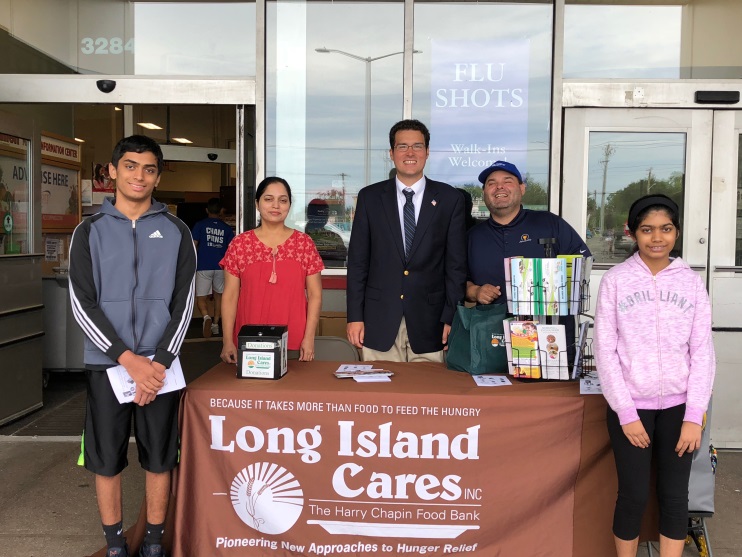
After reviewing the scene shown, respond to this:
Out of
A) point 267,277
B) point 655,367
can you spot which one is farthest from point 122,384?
point 655,367

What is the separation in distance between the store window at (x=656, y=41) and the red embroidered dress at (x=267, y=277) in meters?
2.51

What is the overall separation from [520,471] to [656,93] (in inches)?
116

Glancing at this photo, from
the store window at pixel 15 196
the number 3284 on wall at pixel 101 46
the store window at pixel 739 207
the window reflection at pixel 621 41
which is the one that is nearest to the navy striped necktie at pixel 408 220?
the window reflection at pixel 621 41

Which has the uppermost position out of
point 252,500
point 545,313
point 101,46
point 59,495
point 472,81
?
point 101,46

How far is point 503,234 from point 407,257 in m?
0.47

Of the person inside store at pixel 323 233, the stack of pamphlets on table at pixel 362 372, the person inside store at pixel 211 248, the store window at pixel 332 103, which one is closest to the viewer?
the stack of pamphlets on table at pixel 362 372

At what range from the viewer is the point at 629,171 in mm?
4602

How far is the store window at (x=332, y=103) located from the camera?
498 centimetres

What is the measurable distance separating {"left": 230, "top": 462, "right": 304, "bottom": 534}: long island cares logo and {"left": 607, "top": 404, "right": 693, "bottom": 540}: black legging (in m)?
1.20

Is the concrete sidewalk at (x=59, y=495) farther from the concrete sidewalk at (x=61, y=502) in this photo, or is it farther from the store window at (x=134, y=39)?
the store window at (x=134, y=39)

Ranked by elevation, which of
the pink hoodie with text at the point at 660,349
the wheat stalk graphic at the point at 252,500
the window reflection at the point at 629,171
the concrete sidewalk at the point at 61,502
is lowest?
the concrete sidewalk at the point at 61,502

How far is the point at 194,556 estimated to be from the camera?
9.02 ft

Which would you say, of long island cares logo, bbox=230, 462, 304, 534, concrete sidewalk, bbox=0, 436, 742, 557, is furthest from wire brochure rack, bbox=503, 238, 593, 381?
long island cares logo, bbox=230, 462, 304, 534

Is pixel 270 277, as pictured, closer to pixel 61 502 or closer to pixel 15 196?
pixel 61 502
